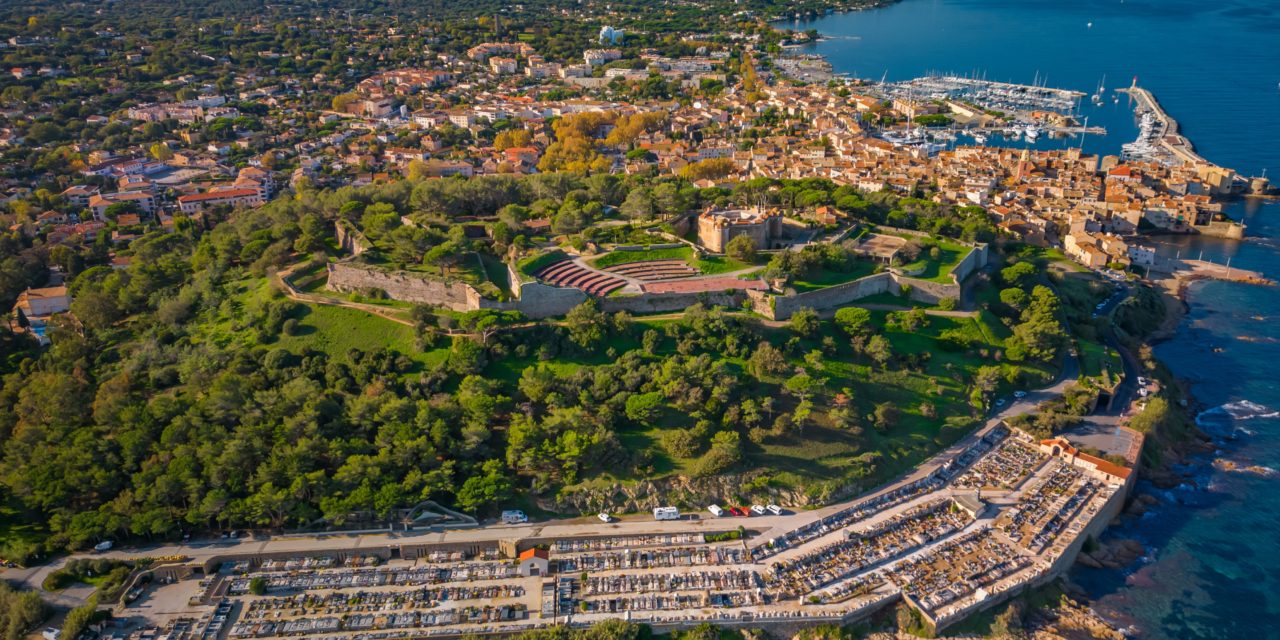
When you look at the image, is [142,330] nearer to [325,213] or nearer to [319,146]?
[325,213]

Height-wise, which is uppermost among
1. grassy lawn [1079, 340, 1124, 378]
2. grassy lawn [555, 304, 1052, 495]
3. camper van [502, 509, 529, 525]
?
grassy lawn [555, 304, 1052, 495]

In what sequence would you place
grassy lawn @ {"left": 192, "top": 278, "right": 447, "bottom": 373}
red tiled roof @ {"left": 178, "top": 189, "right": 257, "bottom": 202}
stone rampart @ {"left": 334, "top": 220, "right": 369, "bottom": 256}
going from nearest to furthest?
grassy lawn @ {"left": 192, "top": 278, "right": 447, "bottom": 373}, stone rampart @ {"left": 334, "top": 220, "right": 369, "bottom": 256}, red tiled roof @ {"left": 178, "top": 189, "right": 257, "bottom": 202}

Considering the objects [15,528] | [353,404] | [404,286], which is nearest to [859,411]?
[353,404]

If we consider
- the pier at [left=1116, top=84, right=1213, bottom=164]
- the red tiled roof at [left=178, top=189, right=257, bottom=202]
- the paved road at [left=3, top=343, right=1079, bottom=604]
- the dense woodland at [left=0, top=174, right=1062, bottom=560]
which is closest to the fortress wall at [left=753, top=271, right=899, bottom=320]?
the dense woodland at [left=0, top=174, right=1062, bottom=560]

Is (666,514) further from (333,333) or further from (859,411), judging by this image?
(333,333)

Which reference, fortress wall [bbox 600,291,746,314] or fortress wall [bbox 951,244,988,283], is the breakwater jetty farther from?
fortress wall [bbox 600,291,746,314]
